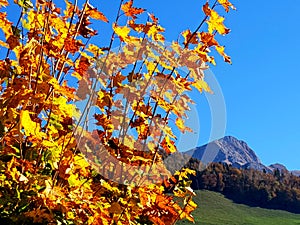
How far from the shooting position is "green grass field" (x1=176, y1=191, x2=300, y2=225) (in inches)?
3058

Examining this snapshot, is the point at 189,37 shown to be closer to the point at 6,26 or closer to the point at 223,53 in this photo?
the point at 223,53

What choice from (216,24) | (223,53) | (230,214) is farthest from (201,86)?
(230,214)

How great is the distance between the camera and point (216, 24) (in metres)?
3.08

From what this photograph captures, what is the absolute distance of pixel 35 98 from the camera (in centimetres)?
238

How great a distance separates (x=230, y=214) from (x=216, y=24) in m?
87.4

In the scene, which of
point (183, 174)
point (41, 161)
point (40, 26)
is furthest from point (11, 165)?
point (183, 174)

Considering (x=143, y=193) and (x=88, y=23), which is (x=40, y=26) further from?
(x=143, y=193)

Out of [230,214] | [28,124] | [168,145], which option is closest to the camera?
[28,124]

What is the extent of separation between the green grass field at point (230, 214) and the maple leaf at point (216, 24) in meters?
65.3

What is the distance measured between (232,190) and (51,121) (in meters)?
110

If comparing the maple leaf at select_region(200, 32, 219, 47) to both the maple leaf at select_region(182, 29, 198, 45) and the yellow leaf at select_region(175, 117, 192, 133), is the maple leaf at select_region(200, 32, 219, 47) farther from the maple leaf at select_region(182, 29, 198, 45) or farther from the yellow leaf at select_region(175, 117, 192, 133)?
the yellow leaf at select_region(175, 117, 192, 133)

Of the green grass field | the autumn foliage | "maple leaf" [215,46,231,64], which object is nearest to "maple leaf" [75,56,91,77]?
the autumn foliage

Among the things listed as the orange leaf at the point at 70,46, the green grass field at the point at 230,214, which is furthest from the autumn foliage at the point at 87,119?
the green grass field at the point at 230,214

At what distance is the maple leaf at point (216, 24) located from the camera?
3.08m
